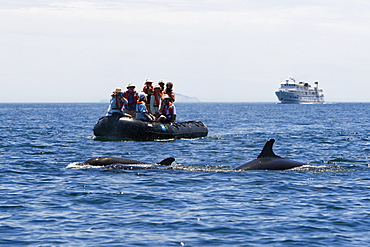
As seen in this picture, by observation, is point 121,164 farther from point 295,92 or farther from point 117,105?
point 295,92

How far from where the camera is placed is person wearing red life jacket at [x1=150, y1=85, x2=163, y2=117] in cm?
2655

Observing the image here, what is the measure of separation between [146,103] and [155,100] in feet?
2.83

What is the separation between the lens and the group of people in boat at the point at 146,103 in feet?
84.3

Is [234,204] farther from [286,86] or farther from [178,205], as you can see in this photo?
[286,86]

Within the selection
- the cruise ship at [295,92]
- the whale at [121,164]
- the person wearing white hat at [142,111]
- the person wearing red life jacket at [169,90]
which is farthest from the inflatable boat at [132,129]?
the cruise ship at [295,92]

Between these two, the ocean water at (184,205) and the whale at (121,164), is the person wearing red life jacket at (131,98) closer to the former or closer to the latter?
the ocean water at (184,205)

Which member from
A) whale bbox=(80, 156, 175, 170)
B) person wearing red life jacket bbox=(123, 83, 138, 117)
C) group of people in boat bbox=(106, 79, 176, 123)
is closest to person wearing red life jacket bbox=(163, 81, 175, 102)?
group of people in boat bbox=(106, 79, 176, 123)

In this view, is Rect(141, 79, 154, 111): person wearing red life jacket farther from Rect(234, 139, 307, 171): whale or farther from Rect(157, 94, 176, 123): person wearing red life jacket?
Rect(234, 139, 307, 171): whale

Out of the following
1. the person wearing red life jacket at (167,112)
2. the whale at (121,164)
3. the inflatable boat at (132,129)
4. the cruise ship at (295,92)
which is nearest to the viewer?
the whale at (121,164)

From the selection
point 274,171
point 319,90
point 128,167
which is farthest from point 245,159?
point 319,90

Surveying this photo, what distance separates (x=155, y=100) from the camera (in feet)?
88.4

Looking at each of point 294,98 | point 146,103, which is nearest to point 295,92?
point 294,98

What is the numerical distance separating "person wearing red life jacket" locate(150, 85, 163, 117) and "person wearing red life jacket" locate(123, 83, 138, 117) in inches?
34.9

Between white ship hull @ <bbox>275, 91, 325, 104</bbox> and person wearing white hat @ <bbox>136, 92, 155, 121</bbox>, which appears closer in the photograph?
person wearing white hat @ <bbox>136, 92, 155, 121</bbox>
